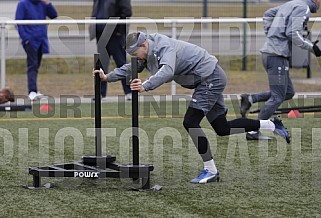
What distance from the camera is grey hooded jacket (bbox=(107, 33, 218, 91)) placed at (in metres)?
7.88

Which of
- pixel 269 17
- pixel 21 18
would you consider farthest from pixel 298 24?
pixel 21 18

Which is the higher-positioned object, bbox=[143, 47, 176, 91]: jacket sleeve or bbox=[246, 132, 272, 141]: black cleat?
bbox=[143, 47, 176, 91]: jacket sleeve

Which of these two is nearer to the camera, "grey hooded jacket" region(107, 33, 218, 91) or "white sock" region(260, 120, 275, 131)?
"grey hooded jacket" region(107, 33, 218, 91)

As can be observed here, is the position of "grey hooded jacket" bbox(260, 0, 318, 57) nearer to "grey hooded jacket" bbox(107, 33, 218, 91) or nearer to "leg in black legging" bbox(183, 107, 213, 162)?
"grey hooded jacket" bbox(107, 33, 218, 91)

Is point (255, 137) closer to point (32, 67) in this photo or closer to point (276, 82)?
point (276, 82)

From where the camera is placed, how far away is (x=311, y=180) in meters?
8.56

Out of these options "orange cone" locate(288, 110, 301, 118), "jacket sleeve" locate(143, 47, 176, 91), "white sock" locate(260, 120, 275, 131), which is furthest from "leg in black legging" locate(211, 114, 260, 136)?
"orange cone" locate(288, 110, 301, 118)

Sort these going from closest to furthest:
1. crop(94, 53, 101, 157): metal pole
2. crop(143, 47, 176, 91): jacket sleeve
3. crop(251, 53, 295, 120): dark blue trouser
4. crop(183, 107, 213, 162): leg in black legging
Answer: crop(143, 47, 176, 91): jacket sleeve → crop(94, 53, 101, 157): metal pole → crop(183, 107, 213, 162): leg in black legging → crop(251, 53, 295, 120): dark blue trouser

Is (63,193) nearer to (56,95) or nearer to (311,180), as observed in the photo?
(311,180)

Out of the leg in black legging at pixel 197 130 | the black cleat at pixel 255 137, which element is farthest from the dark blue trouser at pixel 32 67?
the leg in black legging at pixel 197 130

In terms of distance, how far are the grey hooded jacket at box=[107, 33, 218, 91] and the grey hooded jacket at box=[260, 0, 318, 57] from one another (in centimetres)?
243

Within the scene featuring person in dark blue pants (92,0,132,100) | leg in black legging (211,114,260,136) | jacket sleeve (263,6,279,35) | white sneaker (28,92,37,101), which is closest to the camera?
leg in black legging (211,114,260,136)

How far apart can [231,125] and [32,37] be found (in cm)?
706

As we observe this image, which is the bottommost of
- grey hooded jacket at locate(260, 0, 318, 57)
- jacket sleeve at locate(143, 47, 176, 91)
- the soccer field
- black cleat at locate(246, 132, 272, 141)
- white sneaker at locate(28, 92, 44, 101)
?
the soccer field
